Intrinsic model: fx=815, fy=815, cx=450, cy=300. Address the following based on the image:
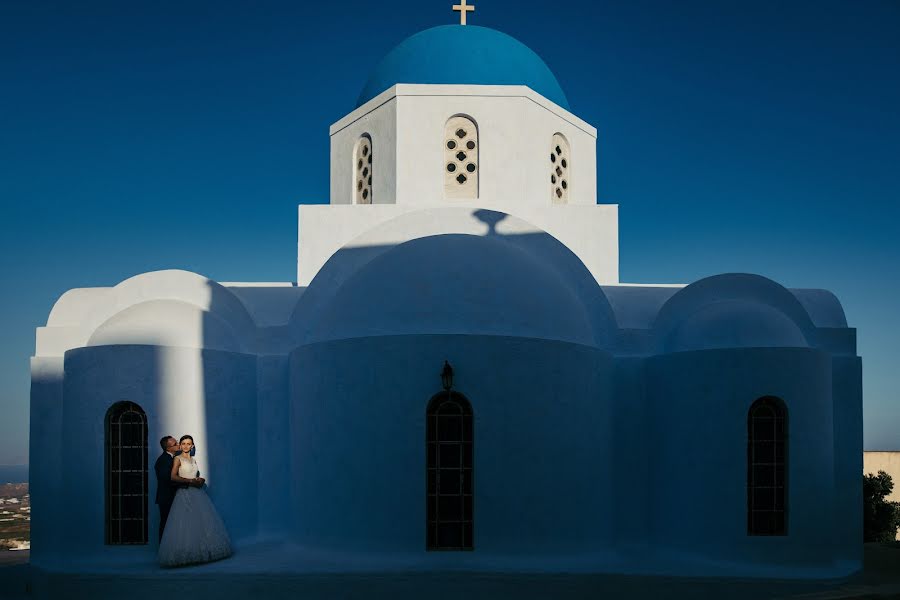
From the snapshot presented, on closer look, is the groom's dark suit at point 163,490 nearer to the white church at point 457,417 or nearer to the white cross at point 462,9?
the white church at point 457,417

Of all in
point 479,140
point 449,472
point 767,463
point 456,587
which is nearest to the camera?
point 456,587

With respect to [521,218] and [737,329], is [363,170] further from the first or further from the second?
[737,329]

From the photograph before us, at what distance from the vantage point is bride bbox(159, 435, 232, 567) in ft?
31.0

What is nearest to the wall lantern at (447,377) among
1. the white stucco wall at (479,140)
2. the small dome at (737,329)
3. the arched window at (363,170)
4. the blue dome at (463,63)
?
the small dome at (737,329)

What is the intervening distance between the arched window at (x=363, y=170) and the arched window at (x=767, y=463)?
7.40 meters

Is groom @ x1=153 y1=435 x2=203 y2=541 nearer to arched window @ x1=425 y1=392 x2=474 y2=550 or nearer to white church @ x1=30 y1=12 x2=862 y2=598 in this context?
white church @ x1=30 y1=12 x2=862 y2=598

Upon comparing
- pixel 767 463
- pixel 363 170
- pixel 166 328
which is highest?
pixel 363 170

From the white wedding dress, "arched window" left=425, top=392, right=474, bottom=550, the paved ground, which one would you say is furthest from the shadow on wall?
the paved ground

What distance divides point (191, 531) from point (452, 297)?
415 cm

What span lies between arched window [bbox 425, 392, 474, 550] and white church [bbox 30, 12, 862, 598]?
27mm

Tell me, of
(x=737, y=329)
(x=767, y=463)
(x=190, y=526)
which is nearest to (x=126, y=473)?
(x=190, y=526)

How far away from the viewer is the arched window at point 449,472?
32.5 feet

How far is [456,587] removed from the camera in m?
9.19

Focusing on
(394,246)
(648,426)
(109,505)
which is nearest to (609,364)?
(648,426)
